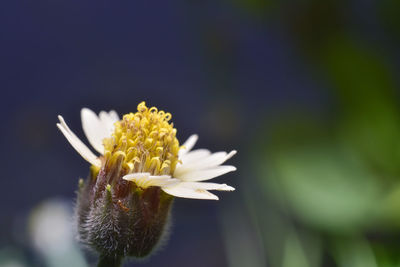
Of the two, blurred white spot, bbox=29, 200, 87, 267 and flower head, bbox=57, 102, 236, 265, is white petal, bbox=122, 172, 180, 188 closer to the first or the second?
flower head, bbox=57, 102, 236, 265

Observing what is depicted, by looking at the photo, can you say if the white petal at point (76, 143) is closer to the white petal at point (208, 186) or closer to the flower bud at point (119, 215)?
the flower bud at point (119, 215)

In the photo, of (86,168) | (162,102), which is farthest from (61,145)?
(162,102)

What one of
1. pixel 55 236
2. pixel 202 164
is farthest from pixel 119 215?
pixel 55 236

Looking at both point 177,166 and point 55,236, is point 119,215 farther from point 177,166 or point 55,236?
point 55,236

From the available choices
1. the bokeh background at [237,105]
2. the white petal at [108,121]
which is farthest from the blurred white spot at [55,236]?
the white petal at [108,121]

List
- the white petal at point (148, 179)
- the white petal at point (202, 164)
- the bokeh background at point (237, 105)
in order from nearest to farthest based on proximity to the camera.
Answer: the white petal at point (148, 179) < the white petal at point (202, 164) < the bokeh background at point (237, 105)
